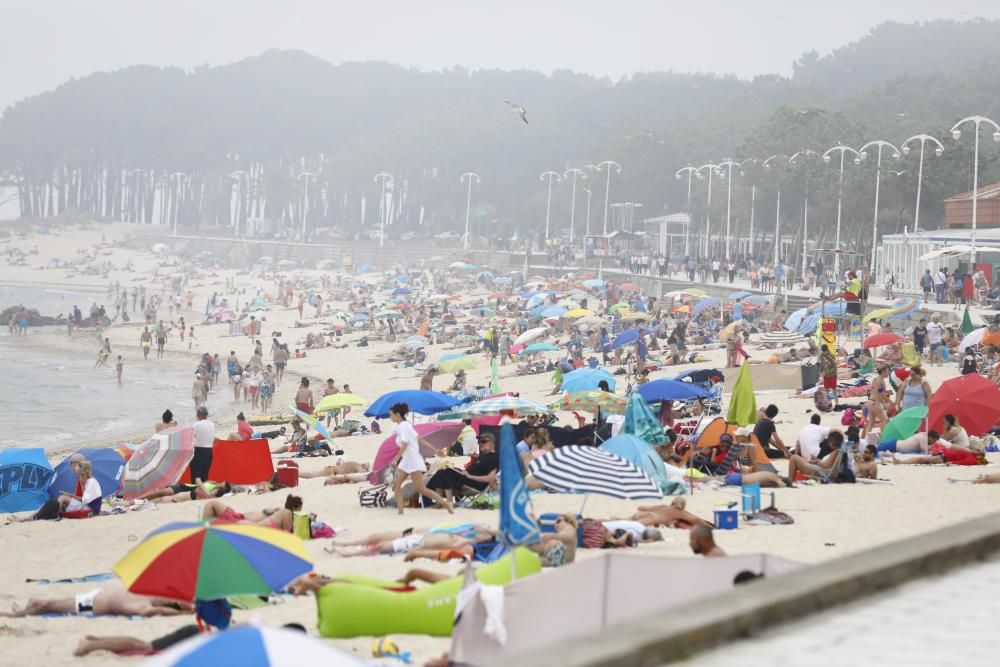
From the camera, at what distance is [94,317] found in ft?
173

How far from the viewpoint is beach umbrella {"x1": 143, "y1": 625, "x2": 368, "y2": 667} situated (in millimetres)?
4629

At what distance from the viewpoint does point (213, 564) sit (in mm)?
7262

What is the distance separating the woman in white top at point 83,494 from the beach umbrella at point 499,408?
154 inches

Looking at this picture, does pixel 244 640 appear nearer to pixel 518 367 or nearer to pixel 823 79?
pixel 518 367

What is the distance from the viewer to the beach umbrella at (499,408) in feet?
47.8

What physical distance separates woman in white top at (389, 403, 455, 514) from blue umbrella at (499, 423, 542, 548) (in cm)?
478

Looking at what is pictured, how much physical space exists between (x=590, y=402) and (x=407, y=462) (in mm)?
3378

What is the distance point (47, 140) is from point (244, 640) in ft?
549

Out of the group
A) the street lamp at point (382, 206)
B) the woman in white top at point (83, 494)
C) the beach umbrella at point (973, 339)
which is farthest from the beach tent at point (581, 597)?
the street lamp at point (382, 206)

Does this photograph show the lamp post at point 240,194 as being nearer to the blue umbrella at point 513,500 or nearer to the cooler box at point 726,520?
the cooler box at point 726,520

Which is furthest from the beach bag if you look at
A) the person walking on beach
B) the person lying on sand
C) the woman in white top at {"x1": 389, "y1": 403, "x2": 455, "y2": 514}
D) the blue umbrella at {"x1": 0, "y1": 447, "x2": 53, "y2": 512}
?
the person lying on sand

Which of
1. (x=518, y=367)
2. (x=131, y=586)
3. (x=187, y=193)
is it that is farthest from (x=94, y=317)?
(x=187, y=193)

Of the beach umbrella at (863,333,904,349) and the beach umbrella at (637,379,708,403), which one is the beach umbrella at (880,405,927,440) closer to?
the beach umbrella at (637,379,708,403)

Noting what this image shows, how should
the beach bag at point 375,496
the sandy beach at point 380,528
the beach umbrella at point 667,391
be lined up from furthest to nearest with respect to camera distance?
the beach umbrella at point 667,391, the beach bag at point 375,496, the sandy beach at point 380,528
